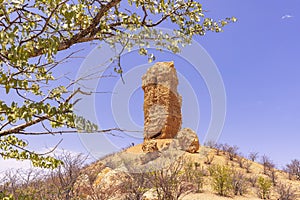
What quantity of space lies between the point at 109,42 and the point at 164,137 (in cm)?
1945

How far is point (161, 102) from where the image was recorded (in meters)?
23.8

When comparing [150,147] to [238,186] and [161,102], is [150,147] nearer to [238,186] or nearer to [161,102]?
[161,102]

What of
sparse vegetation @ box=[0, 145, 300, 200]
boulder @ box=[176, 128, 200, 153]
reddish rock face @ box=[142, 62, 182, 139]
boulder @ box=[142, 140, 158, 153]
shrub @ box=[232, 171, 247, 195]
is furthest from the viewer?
reddish rock face @ box=[142, 62, 182, 139]

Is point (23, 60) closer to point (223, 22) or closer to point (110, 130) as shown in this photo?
point (110, 130)

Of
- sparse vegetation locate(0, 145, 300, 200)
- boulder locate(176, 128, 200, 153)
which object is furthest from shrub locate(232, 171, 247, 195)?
boulder locate(176, 128, 200, 153)

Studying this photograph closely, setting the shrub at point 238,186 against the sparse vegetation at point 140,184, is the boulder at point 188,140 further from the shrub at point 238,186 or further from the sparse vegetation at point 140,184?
the shrub at point 238,186

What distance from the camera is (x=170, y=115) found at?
2327cm

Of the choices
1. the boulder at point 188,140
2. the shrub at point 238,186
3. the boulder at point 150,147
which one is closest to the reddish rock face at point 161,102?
the boulder at point 188,140

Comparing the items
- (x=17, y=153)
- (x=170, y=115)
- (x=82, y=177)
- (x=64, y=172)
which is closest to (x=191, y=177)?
(x=82, y=177)

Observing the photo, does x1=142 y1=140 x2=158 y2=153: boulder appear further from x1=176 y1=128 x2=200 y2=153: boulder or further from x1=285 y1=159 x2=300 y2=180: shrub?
x1=285 y1=159 x2=300 y2=180: shrub

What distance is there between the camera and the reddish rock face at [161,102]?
2314 centimetres

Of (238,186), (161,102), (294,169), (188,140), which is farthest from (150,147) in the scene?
(294,169)

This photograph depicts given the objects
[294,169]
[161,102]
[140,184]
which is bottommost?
[140,184]

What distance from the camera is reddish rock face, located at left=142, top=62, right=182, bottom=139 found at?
75.9ft
